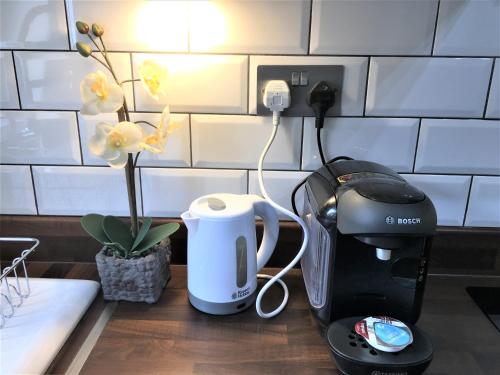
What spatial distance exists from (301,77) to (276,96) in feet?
0.20

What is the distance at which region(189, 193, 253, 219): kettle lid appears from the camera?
2.03 ft

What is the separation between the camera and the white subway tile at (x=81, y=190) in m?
0.80

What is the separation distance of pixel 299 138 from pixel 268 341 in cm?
38

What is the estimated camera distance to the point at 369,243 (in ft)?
1.66

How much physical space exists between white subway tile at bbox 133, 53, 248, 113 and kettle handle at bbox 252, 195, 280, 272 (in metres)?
0.20

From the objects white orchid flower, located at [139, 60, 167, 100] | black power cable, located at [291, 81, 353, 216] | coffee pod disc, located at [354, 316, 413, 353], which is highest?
white orchid flower, located at [139, 60, 167, 100]

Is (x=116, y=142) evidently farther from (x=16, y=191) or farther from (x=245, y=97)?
(x=16, y=191)

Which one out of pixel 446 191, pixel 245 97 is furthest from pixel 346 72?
pixel 446 191

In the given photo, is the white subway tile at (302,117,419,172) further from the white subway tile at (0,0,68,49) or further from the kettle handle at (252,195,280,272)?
the white subway tile at (0,0,68,49)

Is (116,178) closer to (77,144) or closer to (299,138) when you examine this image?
(77,144)

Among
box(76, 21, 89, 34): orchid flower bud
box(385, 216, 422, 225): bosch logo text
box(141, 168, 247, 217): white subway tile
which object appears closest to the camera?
box(385, 216, 422, 225): bosch logo text

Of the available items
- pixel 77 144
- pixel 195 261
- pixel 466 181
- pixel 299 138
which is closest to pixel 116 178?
pixel 77 144

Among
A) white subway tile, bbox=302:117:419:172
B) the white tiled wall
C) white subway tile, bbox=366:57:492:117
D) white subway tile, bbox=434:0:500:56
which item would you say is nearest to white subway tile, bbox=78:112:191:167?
the white tiled wall

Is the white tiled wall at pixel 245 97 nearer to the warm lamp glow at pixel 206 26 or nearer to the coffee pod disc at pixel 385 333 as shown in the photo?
the warm lamp glow at pixel 206 26
